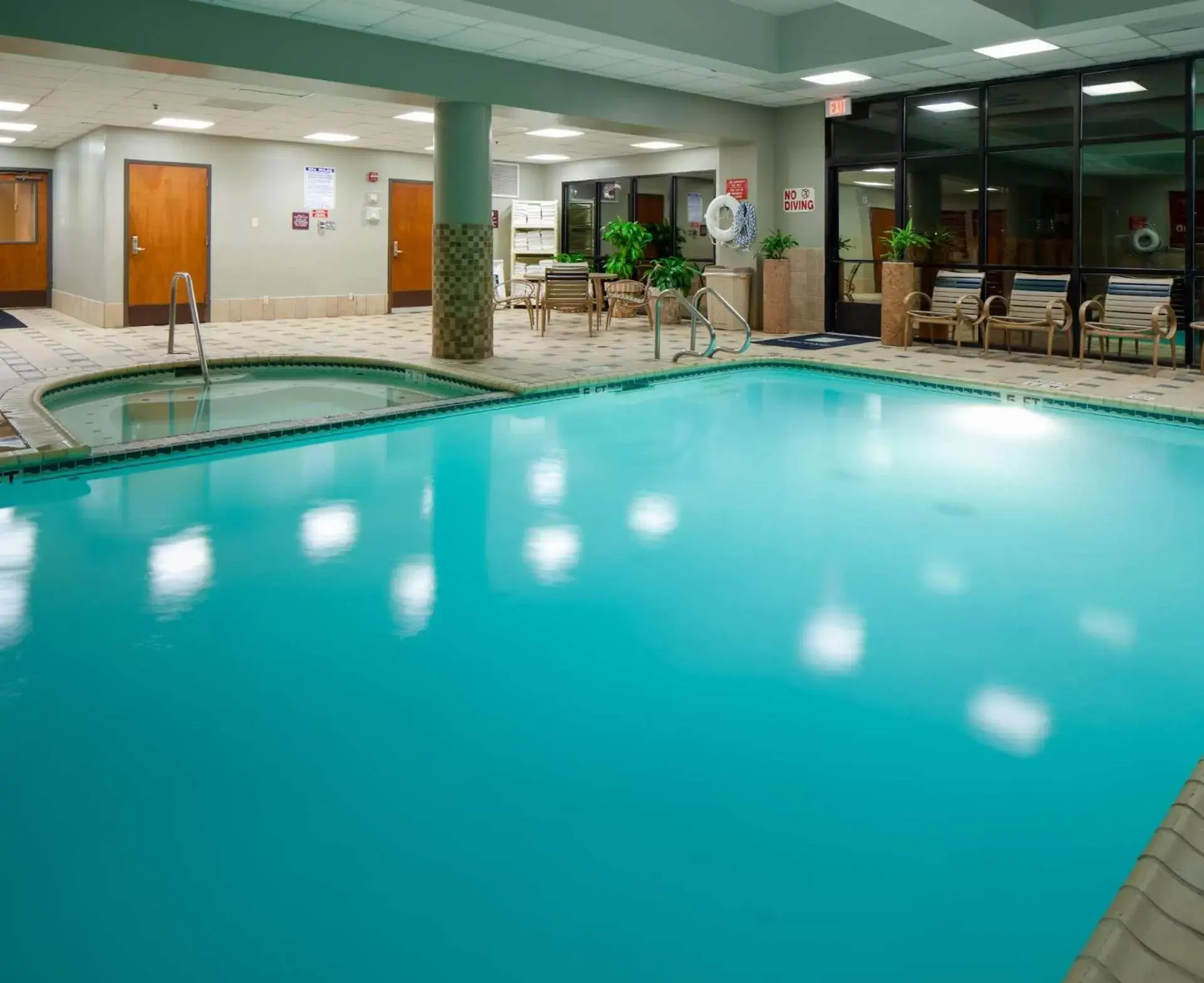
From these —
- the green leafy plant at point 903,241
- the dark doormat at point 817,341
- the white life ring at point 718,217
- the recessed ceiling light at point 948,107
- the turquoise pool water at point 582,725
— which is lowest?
the turquoise pool water at point 582,725

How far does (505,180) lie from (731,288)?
6.47 m

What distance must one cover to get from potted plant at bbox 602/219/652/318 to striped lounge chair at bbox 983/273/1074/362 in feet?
19.8

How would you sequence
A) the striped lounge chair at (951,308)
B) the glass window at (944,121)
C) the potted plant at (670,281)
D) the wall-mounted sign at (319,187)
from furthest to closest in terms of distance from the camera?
the wall-mounted sign at (319,187) < the potted plant at (670,281) < the glass window at (944,121) < the striped lounge chair at (951,308)

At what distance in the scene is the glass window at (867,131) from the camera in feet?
38.2

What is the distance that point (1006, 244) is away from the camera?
11.0 m

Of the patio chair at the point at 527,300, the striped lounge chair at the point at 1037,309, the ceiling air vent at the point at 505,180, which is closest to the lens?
the striped lounge chair at the point at 1037,309

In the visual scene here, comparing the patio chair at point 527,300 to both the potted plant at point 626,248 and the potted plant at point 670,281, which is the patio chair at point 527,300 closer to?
the potted plant at point 626,248

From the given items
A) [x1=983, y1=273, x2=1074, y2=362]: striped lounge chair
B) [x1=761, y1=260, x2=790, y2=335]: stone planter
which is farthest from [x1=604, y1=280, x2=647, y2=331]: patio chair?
[x1=983, y1=273, x2=1074, y2=362]: striped lounge chair

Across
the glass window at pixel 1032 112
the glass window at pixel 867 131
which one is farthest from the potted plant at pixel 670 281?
the glass window at pixel 1032 112

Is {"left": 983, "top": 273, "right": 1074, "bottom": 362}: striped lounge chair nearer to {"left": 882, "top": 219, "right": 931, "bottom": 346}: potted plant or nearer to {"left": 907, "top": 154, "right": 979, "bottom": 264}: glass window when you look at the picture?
{"left": 907, "top": 154, "right": 979, "bottom": 264}: glass window

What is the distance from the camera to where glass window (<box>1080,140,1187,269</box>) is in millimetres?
9727

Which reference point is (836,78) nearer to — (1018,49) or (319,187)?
(1018,49)

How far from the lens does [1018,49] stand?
9.00m

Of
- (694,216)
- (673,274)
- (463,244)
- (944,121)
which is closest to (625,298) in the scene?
(673,274)
